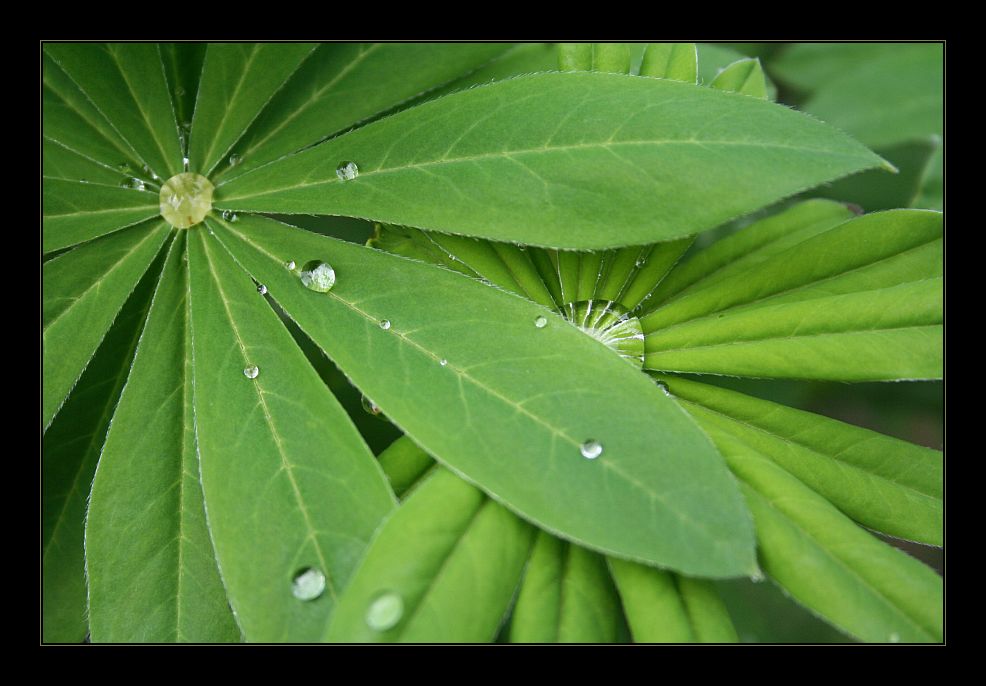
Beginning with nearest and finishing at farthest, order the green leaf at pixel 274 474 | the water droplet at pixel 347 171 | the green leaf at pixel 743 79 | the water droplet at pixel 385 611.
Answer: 1. the water droplet at pixel 385 611
2. the green leaf at pixel 274 474
3. the water droplet at pixel 347 171
4. the green leaf at pixel 743 79

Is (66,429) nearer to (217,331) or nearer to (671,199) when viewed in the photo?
(217,331)

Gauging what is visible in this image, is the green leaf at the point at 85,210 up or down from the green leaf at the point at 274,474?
up

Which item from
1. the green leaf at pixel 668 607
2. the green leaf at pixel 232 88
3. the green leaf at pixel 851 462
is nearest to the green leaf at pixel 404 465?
the green leaf at pixel 668 607

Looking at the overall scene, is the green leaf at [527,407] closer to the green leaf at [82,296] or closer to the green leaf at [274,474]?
the green leaf at [274,474]

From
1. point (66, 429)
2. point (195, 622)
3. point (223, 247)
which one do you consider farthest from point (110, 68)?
point (195, 622)

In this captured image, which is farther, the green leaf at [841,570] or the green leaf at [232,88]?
the green leaf at [232,88]

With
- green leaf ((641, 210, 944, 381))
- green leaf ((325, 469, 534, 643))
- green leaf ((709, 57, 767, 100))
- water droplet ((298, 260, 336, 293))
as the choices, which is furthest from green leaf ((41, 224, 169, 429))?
green leaf ((709, 57, 767, 100))

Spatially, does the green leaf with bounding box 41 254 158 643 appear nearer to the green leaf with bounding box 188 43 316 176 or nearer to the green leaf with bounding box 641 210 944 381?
the green leaf with bounding box 188 43 316 176

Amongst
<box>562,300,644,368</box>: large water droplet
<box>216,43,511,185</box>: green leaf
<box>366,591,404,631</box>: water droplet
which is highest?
<box>216,43,511,185</box>: green leaf
